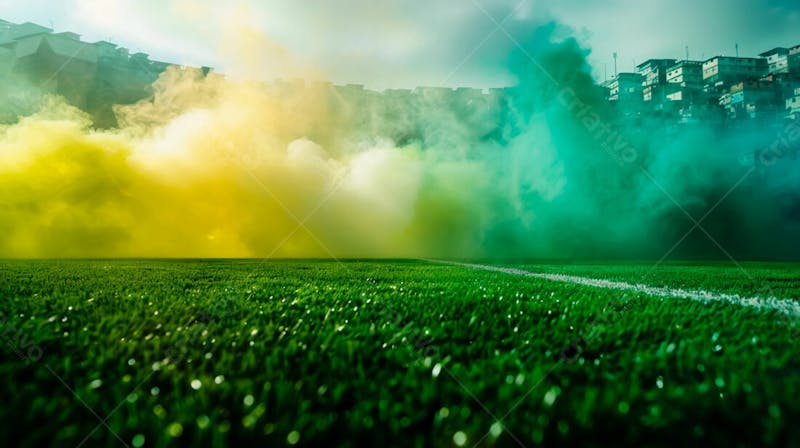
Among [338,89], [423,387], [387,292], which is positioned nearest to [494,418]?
[423,387]

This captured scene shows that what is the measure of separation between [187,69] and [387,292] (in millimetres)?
22862

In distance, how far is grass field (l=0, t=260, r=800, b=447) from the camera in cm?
151

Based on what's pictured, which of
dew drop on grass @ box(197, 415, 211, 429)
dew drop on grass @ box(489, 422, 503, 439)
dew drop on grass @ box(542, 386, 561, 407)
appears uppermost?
dew drop on grass @ box(542, 386, 561, 407)

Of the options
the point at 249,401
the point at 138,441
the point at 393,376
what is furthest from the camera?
the point at 393,376

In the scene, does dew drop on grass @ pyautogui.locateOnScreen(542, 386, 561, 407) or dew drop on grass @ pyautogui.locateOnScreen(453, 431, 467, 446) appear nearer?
dew drop on grass @ pyautogui.locateOnScreen(453, 431, 467, 446)

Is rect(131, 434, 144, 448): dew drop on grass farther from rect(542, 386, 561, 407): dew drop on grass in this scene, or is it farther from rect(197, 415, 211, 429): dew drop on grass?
rect(542, 386, 561, 407): dew drop on grass

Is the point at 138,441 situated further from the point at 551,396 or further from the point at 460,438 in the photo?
the point at 551,396

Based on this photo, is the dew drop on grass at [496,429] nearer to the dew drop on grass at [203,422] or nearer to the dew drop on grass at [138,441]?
the dew drop on grass at [203,422]

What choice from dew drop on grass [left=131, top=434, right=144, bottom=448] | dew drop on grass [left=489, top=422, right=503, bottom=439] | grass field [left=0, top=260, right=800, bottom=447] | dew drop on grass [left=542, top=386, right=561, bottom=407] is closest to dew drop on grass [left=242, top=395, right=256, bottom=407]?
grass field [left=0, top=260, right=800, bottom=447]

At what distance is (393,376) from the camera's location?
2137mm

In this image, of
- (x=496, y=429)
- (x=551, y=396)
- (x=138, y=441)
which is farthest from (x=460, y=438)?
(x=138, y=441)

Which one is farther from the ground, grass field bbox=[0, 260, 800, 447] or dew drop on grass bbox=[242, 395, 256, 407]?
dew drop on grass bbox=[242, 395, 256, 407]

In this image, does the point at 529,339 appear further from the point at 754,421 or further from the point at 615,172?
the point at 615,172

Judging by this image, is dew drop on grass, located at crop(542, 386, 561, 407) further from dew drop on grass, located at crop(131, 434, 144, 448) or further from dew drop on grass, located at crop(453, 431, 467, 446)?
dew drop on grass, located at crop(131, 434, 144, 448)
